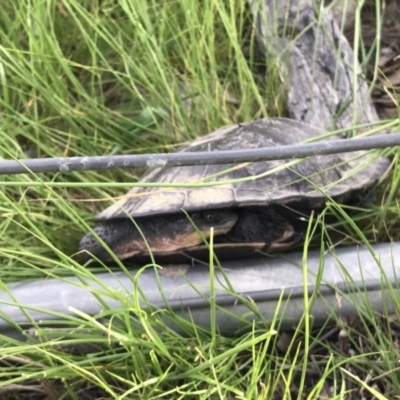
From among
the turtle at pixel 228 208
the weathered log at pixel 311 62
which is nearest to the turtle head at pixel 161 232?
the turtle at pixel 228 208

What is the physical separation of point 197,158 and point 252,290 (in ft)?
1.08

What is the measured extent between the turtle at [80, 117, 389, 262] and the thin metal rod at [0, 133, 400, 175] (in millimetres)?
206

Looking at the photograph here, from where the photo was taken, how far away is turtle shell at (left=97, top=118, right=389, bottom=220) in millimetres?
845

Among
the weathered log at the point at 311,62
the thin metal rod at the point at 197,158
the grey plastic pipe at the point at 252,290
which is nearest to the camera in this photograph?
the thin metal rod at the point at 197,158

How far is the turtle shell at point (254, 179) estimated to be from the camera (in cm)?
85

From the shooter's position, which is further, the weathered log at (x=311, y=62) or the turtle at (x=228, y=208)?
the weathered log at (x=311, y=62)

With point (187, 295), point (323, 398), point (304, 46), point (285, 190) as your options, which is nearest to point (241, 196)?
point (285, 190)

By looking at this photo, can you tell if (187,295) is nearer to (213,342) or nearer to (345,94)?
(213,342)

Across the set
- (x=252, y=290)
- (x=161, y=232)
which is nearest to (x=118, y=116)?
(x=161, y=232)

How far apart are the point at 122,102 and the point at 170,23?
22 cm

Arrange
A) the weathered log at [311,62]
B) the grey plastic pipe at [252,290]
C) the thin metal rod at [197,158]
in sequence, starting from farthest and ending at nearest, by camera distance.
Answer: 1. the weathered log at [311,62]
2. the grey plastic pipe at [252,290]
3. the thin metal rod at [197,158]

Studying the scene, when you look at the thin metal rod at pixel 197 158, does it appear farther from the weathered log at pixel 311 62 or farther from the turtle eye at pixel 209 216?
the weathered log at pixel 311 62

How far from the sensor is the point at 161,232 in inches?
34.8

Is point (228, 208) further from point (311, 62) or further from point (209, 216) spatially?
point (311, 62)
